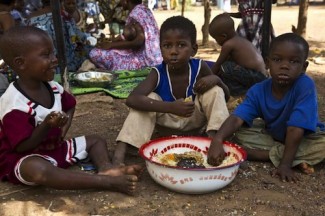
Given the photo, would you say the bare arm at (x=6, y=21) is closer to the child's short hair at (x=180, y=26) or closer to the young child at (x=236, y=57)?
the young child at (x=236, y=57)

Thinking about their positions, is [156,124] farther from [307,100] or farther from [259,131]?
[307,100]

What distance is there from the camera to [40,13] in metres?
4.93

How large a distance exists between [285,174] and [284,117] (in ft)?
1.13

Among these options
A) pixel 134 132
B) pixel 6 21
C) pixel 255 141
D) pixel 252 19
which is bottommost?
A: pixel 255 141

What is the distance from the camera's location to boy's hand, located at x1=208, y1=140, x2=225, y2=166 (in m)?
2.20

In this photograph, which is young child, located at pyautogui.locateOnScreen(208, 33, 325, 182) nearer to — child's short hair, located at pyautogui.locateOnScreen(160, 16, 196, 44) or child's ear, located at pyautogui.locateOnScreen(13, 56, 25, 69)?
child's short hair, located at pyautogui.locateOnScreen(160, 16, 196, 44)

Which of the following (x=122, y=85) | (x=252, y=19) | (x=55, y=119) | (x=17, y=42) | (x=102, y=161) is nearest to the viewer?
(x=55, y=119)

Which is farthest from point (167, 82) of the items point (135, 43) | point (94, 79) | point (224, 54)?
point (135, 43)

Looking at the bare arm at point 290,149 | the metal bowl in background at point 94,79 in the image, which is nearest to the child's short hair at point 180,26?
the bare arm at point 290,149

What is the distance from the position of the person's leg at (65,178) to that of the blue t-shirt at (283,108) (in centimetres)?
80

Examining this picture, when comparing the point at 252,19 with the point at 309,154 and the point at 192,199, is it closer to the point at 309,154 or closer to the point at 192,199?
the point at 309,154

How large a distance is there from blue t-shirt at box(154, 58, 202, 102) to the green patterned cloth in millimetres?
1528

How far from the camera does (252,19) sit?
16.0 feet

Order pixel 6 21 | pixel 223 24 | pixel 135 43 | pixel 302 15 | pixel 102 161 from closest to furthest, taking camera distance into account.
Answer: pixel 102 161 → pixel 223 24 → pixel 6 21 → pixel 135 43 → pixel 302 15
